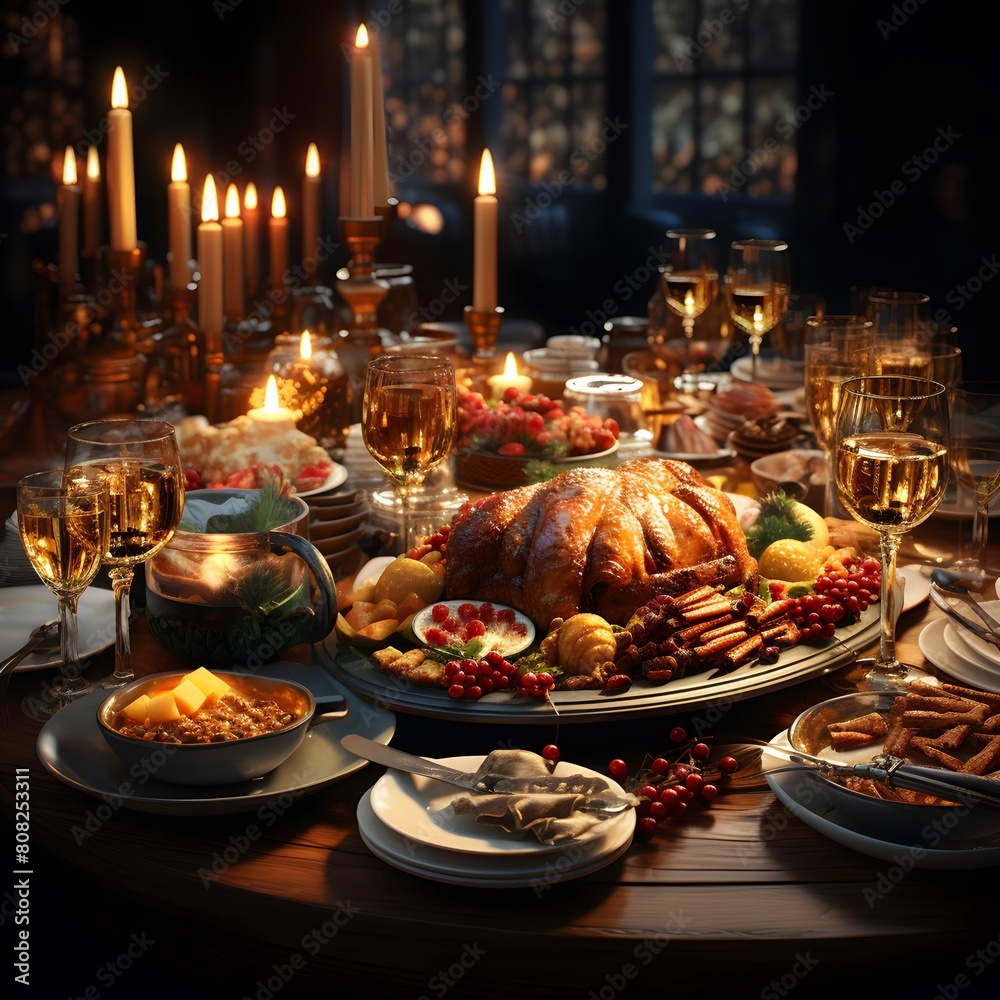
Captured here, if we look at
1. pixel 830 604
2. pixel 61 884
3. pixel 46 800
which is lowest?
pixel 61 884

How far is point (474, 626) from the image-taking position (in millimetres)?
1842

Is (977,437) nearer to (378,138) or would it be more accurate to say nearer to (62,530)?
(62,530)

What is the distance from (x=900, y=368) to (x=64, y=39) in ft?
17.9

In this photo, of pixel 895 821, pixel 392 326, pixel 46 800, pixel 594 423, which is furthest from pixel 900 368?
pixel 392 326

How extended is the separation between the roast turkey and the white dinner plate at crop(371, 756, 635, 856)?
1.42 ft

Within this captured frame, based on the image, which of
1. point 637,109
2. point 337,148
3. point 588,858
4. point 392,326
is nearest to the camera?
point 588,858

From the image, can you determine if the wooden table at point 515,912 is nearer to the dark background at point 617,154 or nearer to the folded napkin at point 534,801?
the folded napkin at point 534,801

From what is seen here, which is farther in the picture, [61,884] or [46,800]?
[61,884]

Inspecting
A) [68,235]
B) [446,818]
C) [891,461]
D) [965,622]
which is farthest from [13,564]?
[68,235]

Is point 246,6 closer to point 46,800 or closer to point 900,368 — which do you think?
point 900,368

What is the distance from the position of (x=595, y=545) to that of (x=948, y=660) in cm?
55

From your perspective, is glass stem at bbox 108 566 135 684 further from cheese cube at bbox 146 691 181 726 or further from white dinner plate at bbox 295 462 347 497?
white dinner plate at bbox 295 462 347 497

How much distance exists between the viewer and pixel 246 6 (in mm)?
7562

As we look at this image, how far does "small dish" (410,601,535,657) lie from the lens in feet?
5.97
